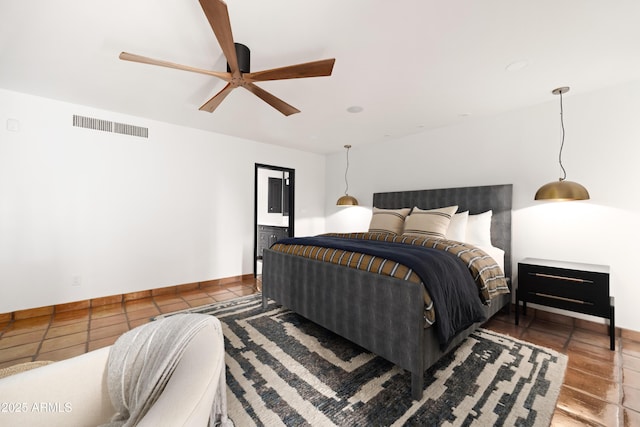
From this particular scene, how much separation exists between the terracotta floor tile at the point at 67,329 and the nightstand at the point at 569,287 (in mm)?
4477

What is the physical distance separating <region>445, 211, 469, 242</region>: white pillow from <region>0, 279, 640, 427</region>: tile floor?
3.18ft

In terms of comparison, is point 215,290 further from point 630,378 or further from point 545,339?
point 630,378

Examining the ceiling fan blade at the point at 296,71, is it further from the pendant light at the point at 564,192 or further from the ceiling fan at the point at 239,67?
the pendant light at the point at 564,192

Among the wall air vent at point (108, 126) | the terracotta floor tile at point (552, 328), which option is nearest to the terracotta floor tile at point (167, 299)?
the wall air vent at point (108, 126)

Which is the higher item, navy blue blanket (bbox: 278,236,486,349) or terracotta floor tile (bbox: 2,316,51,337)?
navy blue blanket (bbox: 278,236,486,349)

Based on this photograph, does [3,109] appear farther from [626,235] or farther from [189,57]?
[626,235]

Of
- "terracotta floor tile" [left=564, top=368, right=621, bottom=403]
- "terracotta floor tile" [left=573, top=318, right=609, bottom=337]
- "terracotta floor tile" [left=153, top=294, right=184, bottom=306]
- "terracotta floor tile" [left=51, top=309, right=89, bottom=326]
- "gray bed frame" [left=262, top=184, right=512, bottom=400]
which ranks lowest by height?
"terracotta floor tile" [left=51, top=309, right=89, bottom=326]

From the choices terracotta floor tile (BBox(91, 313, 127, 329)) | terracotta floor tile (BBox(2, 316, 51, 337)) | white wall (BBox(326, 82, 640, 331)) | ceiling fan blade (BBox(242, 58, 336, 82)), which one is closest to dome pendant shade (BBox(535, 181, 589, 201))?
white wall (BBox(326, 82, 640, 331))

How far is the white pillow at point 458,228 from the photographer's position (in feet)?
10.1

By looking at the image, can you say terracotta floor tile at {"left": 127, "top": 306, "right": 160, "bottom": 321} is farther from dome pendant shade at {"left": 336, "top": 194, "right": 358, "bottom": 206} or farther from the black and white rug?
dome pendant shade at {"left": 336, "top": 194, "right": 358, "bottom": 206}

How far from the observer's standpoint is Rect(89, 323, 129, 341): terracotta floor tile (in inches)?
96.9

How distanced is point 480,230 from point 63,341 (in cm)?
442

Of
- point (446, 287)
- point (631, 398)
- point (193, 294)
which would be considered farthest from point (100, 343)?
point (631, 398)

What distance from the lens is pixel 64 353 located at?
7.11 feet
